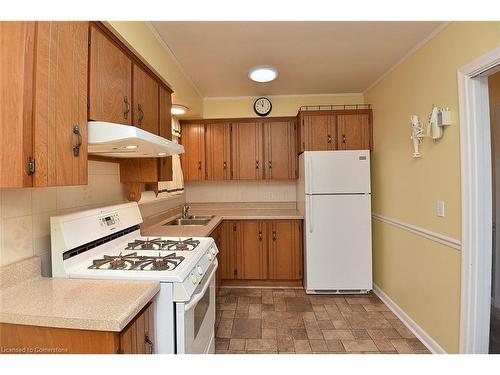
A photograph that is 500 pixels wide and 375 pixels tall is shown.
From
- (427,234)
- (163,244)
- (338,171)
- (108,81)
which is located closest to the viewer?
(108,81)

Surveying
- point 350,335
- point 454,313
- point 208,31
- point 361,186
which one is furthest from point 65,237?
point 361,186

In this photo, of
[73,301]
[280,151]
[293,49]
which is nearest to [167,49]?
[293,49]

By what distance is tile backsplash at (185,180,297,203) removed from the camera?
3822 millimetres

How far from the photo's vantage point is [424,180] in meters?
2.14

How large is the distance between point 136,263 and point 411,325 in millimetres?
2387

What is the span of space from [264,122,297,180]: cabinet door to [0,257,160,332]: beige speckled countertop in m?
2.59

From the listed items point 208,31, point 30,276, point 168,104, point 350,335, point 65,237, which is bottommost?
point 350,335

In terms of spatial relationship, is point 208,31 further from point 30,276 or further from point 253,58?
point 30,276

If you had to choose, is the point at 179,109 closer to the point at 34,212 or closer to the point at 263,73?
the point at 263,73

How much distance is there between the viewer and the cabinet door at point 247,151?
3.57m

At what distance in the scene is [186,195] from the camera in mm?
3885

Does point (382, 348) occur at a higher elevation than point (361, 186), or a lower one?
lower

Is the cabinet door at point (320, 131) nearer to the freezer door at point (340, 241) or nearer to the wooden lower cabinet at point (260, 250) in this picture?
the freezer door at point (340, 241)
